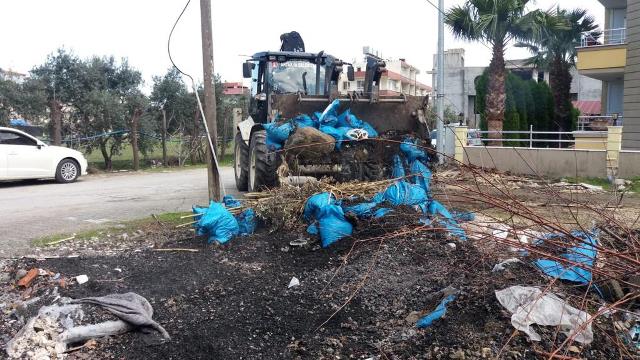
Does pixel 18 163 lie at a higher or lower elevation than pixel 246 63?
lower

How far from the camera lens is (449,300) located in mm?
4176

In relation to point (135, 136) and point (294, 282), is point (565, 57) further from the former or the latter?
point (294, 282)

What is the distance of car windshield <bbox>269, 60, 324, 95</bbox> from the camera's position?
10758 millimetres

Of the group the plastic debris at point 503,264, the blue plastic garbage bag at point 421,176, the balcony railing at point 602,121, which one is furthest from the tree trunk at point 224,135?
the plastic debris at point 503,264

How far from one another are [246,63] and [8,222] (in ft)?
16.8

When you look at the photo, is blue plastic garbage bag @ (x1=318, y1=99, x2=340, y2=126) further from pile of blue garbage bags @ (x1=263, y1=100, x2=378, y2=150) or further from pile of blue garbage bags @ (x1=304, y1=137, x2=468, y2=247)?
pile of blue garbage bags @ (x1=304, y1=137, x2=468, y2=247)

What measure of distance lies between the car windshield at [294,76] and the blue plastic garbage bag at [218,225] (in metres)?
4.82

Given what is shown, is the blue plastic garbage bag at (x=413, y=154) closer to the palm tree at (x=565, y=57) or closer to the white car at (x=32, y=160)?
the white car at (x=32, y=160)

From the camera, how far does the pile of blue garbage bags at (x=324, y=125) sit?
8266 millimetres

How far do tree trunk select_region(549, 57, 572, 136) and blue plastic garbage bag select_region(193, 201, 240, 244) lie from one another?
65.5 ft

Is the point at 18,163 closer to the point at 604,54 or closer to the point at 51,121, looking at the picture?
the point at 51,121

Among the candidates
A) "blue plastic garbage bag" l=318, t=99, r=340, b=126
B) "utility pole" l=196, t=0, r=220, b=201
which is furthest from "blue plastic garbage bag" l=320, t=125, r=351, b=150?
"utility pole" l=196, t=0, r=220, b=201

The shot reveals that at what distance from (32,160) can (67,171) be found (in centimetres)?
107

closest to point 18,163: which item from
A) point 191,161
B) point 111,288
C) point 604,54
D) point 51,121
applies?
point 51,121
